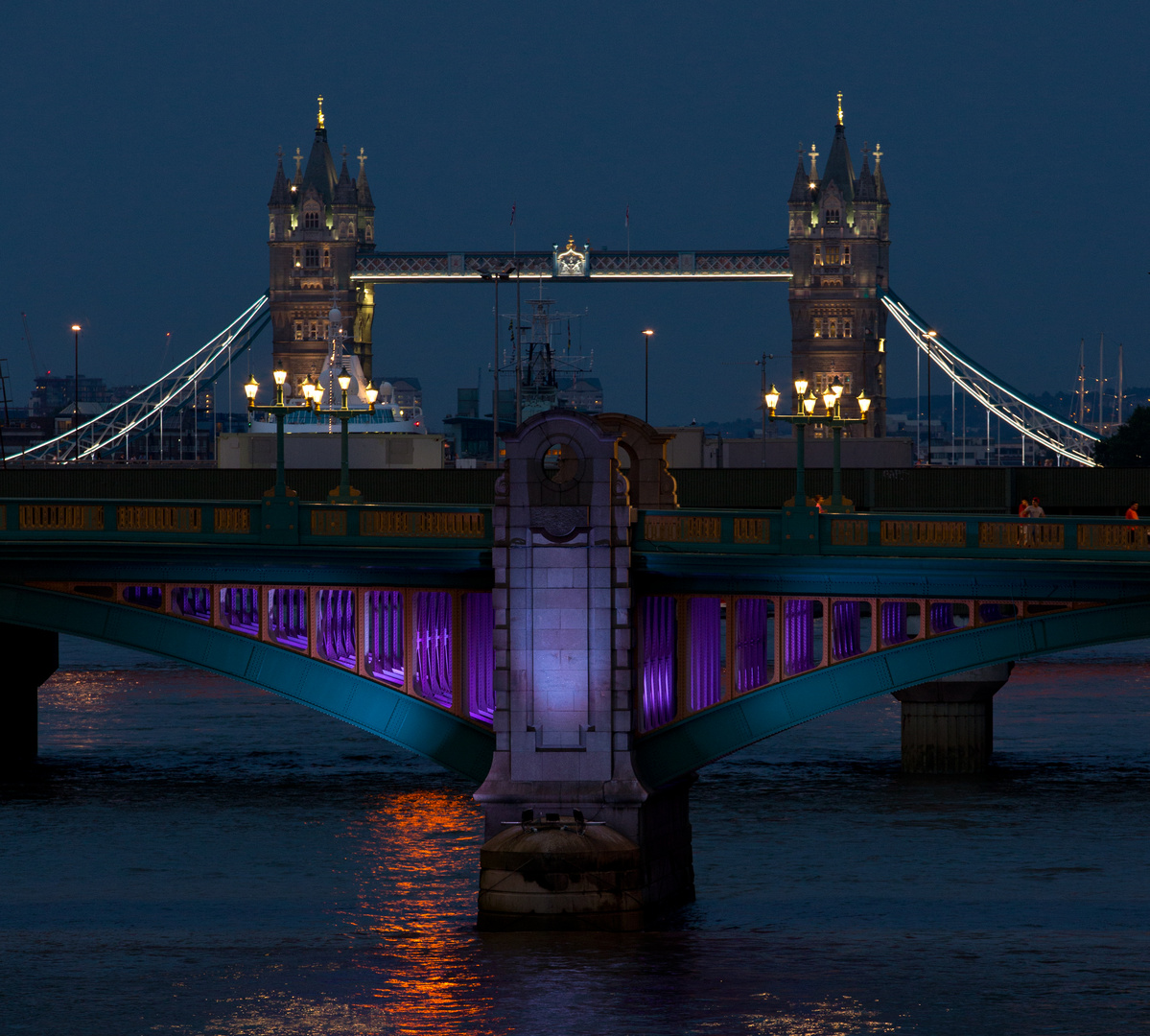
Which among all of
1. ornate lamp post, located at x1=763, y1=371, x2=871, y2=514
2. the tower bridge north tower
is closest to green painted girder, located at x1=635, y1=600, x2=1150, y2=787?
ornate lamp post, located at x1=763, y1=371, x2=871, y2=514

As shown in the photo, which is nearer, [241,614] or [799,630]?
[799,630]

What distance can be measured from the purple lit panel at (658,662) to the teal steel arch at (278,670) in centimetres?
266

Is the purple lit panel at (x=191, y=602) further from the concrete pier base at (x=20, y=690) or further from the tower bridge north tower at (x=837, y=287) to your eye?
the tower bridge north tower at (x=837, y=287)

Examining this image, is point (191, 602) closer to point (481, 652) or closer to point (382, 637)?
point (382, 637)

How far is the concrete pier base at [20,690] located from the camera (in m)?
55.5

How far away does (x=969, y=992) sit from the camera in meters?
32.1

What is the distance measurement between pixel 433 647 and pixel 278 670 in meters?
2.65

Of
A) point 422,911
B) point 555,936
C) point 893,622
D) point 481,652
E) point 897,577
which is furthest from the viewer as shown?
point 422,911

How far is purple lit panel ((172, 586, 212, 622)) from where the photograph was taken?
36750mm

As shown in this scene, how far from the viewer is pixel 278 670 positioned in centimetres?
3616

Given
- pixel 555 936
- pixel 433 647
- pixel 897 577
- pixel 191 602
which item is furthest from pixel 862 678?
pixel 191 602

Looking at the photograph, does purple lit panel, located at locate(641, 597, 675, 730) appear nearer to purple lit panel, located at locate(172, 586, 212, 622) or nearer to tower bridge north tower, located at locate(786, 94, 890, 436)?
purple lit panel, located at locate(172, 586, 212, 622)

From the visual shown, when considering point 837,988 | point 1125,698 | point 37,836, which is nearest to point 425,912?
point 837,988

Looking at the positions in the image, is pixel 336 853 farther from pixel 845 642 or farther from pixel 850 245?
pixel 850 245
